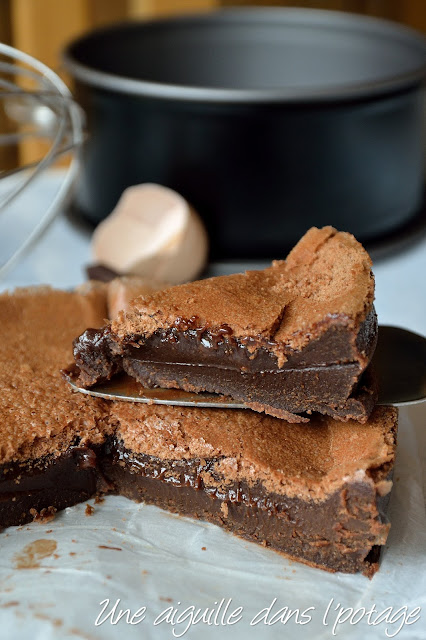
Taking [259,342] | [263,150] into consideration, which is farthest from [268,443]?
[263,150]

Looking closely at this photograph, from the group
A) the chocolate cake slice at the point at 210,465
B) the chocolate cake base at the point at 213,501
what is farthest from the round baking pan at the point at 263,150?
the chocolate cake base at the point at 213,501

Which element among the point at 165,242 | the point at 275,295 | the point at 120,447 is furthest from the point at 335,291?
the point at 165,242

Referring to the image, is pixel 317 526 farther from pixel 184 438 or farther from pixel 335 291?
pixel 335 291

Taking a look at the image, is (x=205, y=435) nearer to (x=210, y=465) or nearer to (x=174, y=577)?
(x=210, y=465)

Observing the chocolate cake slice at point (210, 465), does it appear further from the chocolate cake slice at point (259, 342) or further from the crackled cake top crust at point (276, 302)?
the crackled cake top crust at point (276, 302)

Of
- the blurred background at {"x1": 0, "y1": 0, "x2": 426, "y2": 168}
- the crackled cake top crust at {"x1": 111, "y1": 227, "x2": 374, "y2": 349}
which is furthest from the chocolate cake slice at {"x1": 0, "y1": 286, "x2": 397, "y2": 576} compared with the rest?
the blurred background at {"x1": 0, "y1": 0, "x2": 426, "y2": 168}
